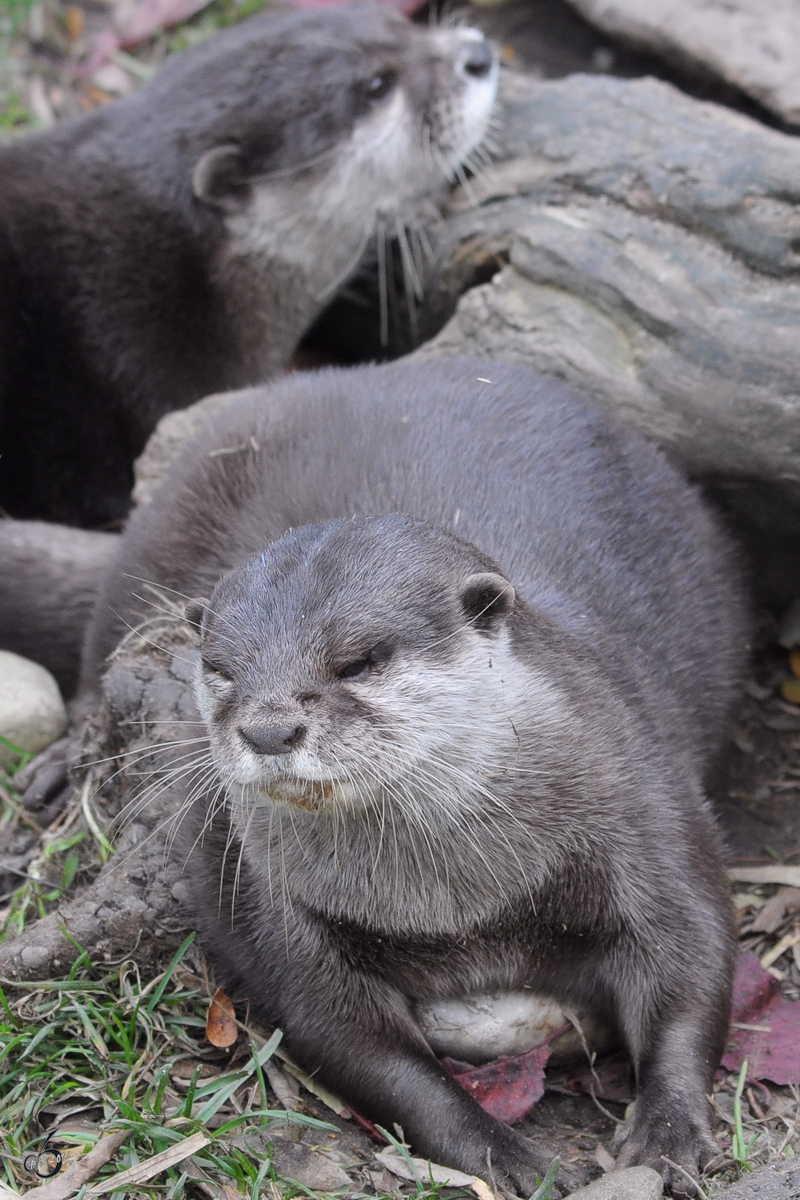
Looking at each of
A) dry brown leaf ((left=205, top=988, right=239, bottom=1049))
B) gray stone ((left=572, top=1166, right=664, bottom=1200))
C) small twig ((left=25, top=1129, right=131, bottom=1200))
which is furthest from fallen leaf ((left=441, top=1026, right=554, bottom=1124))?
small twig ((left=25, top=1129, right=131, bottom=1200))

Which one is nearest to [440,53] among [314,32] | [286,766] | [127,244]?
[314,32]

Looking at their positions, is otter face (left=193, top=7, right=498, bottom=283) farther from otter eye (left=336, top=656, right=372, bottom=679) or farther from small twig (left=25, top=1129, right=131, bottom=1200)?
small twig (left=25, top=1129, right=131, bottom=1200)

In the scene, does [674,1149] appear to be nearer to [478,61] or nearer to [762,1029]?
[762,1029]

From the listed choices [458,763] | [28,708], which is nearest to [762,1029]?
[458,763]

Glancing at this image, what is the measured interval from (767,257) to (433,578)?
1.31 m

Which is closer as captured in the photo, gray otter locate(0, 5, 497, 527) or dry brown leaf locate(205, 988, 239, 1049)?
dry brown leaf locate(205, 988, 239, 1049)

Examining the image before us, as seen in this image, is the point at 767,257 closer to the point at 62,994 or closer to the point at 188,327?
the point at 188,327

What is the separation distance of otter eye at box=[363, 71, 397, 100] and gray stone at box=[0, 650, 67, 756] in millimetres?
1740

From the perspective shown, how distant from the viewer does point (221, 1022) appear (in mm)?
2275

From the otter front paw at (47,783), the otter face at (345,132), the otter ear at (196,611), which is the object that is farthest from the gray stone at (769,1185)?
the otter face at (345,132)

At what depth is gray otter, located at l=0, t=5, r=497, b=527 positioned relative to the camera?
3584mm

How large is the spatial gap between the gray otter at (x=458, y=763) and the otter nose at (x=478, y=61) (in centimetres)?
137

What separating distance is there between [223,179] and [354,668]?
216 centimetres

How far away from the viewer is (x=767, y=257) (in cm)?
279
